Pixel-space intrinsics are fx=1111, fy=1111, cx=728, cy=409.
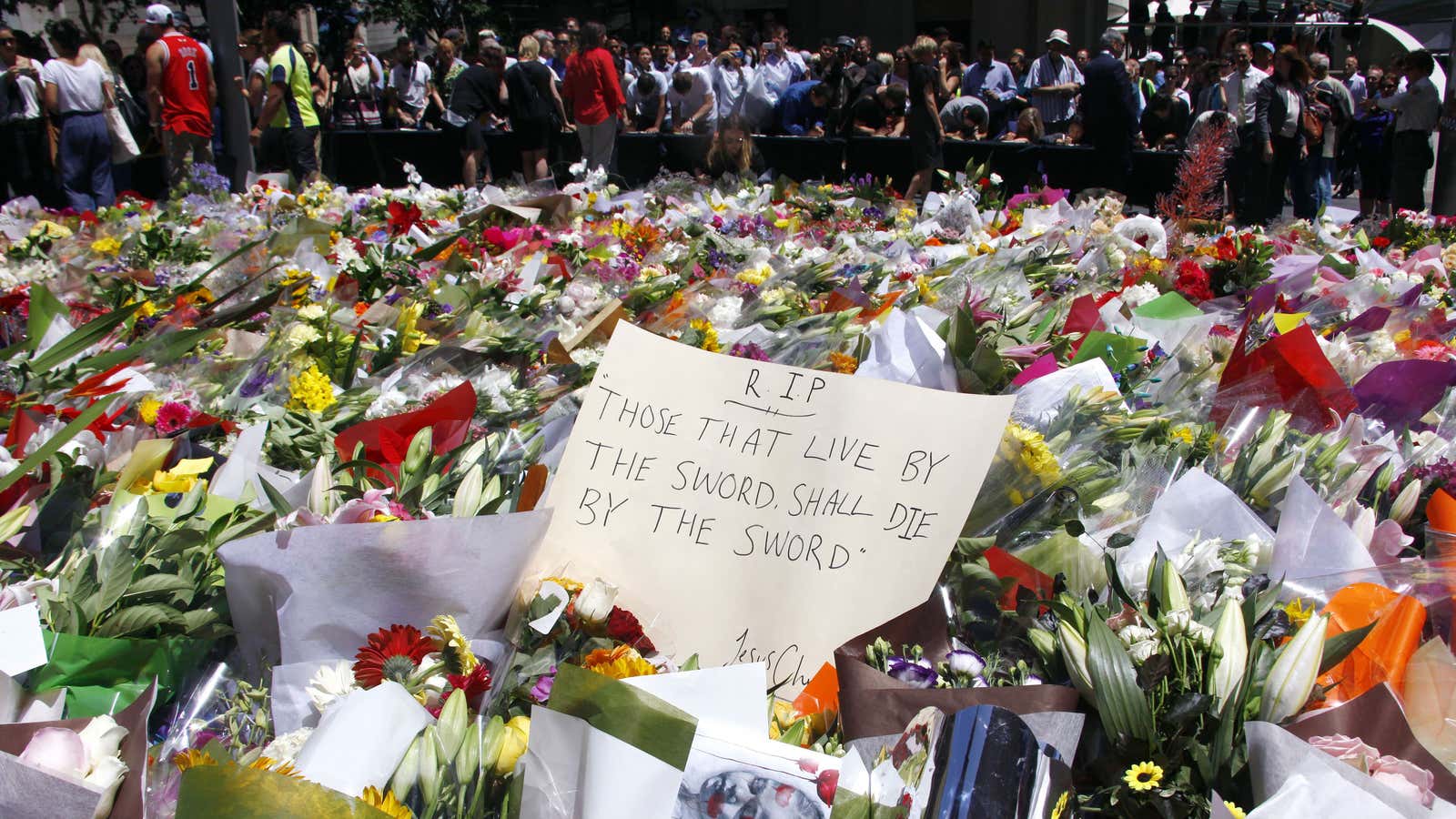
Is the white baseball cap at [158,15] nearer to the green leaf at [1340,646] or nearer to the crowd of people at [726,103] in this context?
the crowd of people at [726,103]

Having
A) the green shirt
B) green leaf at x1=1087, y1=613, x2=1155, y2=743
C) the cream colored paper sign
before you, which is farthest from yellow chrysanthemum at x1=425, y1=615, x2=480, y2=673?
the green shirt

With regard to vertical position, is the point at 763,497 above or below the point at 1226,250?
above

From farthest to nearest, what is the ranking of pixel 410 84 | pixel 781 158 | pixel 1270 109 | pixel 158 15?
pixel 410 84 < pixel 781 158 < pixel 158 15 < pixel 1270 109

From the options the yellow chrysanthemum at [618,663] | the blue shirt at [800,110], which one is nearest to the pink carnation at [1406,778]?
the yellow chrysanthemum at [618,663]

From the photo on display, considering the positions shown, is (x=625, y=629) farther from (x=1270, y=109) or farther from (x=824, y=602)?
(x=1270, y=109)

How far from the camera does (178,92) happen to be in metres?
7.50

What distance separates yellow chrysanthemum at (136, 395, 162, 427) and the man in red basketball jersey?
6043 millimetres

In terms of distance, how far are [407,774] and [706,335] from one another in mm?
1388

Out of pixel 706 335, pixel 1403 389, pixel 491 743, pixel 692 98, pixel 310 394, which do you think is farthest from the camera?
pixel 692 98

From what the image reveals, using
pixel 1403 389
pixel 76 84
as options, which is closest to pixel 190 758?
pixel 1403 389

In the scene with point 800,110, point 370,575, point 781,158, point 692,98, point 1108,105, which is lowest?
point 781,158

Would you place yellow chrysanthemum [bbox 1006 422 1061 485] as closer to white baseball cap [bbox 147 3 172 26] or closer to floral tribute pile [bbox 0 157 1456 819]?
floral tribute pile [bbox 0 157 1456 819]

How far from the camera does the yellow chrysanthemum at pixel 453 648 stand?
110 cm

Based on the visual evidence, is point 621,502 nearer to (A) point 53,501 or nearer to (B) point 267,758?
(B) point 267,758
